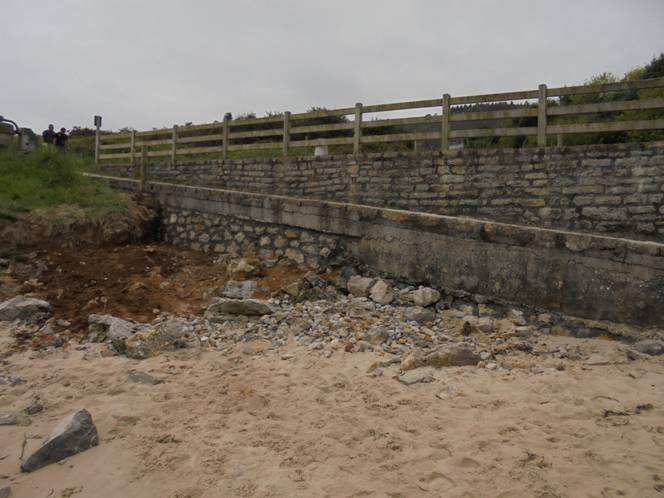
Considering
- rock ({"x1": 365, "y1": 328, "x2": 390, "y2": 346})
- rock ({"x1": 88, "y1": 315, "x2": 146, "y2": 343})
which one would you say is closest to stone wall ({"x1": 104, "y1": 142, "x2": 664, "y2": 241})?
rock ({"x1": 365, "y1": 328, "x2": 390, "y2": 346})

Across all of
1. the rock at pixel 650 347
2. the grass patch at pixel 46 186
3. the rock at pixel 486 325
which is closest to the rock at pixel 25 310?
the grass patch at pixel 46 186

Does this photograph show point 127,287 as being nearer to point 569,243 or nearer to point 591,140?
point 569,243

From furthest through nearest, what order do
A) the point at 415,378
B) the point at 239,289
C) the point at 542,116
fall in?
the point at 542,116 → the point at 239,289 → the point at 415,378

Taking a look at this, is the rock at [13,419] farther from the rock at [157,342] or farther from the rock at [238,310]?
the rock at [238,310]

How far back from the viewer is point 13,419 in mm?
3734

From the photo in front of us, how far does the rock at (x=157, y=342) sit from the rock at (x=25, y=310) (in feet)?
5.12

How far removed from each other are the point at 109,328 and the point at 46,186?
5.86 m

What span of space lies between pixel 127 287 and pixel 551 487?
614 cm

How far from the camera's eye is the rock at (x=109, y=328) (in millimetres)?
5406

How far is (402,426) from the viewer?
11.2ft

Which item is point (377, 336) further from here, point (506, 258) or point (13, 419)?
point (13, 419)

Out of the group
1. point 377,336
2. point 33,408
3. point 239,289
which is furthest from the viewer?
point 239,289

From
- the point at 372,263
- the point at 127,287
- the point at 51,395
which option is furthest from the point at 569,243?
the point at 127,287

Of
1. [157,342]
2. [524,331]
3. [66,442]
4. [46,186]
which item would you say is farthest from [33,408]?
[46,186]
